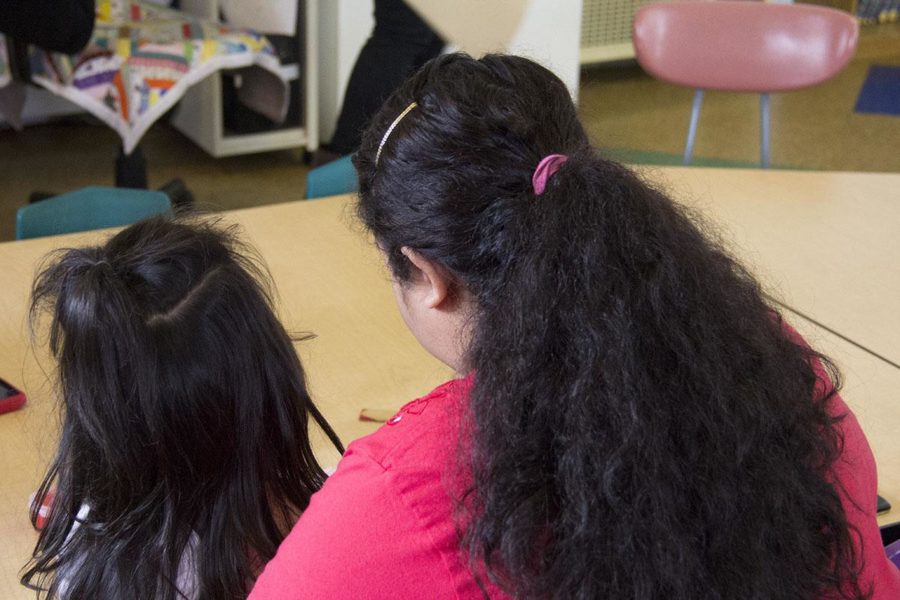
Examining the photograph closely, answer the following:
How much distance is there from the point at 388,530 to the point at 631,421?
173mm

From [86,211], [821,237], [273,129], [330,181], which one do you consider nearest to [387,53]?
[273,129]

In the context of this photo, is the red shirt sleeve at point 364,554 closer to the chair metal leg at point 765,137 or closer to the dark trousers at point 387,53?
the chair metal leg at point 765,137

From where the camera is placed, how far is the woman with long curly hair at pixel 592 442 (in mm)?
635

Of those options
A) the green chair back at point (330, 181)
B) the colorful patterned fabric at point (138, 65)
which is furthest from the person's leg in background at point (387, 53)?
the green chair back at point (330, 181)

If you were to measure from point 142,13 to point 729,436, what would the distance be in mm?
3148

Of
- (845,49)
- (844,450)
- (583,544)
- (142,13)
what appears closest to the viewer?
(583,544)

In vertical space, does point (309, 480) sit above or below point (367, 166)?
below

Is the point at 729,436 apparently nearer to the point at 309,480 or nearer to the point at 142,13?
the point at 309,480

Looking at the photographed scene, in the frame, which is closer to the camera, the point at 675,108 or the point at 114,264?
the point at 114,264

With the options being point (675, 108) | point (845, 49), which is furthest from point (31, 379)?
point (675, 108)

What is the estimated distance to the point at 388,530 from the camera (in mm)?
676

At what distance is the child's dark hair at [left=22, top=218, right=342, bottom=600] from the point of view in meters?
0.90

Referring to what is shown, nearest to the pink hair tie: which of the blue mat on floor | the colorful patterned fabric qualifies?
the colorful patterned fabric

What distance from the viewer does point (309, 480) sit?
101 centimetres
